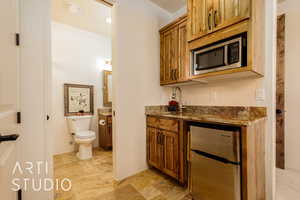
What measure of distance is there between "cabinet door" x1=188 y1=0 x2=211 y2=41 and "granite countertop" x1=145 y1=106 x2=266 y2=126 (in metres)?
0.98

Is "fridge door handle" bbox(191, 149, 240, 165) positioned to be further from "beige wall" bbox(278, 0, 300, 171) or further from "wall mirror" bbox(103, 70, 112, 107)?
"wall mirror" bbox(103, 70, 112, 107)

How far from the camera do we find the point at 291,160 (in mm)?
2066

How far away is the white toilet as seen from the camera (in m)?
2.52

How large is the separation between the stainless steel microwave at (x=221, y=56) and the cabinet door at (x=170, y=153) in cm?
89

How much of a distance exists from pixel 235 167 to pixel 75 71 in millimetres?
3288

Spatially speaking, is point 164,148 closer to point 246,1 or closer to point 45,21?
point 246,1

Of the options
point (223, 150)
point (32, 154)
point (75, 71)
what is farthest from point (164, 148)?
point (75, 71)

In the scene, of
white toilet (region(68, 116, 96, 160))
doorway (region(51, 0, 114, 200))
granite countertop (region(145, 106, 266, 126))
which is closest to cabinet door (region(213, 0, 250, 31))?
granite countertop (region(145, 106, 266, 126))

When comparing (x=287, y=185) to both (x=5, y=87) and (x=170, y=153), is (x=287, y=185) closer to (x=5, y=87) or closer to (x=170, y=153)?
(x=170, y=153)

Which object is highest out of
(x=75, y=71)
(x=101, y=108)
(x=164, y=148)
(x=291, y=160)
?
(x=75, y=71)

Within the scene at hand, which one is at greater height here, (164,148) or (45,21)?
(45,21)

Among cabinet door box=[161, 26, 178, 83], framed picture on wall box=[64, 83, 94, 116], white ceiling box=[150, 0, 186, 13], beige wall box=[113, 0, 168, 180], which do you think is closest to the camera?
A: beige wall box=[113, 0, 168, 180]

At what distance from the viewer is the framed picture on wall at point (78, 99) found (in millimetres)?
2901

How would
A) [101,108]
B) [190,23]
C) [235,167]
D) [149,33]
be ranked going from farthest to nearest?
[101,108] < [149,33] < [190,23] < [235,167]
